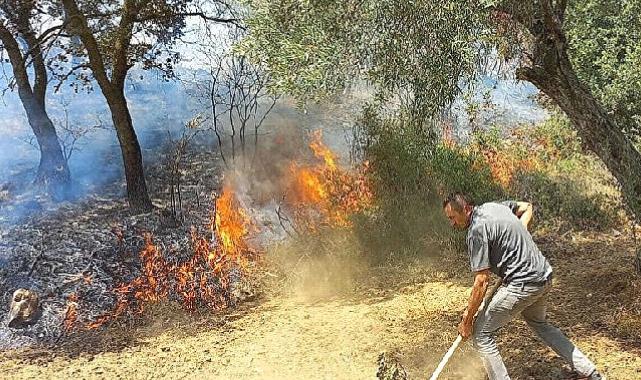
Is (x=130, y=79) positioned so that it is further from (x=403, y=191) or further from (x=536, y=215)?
(x=536, y=215)

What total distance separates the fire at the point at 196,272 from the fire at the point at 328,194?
1092mm

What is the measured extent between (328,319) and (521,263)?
3.34 meters

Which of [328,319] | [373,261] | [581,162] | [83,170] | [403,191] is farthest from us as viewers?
[581,162]

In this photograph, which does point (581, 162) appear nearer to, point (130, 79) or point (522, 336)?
point (522, 336)

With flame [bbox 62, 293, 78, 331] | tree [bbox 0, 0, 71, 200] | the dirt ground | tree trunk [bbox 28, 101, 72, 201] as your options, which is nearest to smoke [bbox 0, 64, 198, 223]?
tree trunk [bbox 28, 101, 72, 201]

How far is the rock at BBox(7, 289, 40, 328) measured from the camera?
6.98 m

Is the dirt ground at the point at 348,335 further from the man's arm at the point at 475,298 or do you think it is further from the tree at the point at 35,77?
the tree at the point at 35,77

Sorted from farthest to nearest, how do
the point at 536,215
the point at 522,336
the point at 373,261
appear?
the point at 536,215 < the point at 373,261 < the point at 522,336

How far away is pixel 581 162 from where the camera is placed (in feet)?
40.4

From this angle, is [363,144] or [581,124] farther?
[363,144]

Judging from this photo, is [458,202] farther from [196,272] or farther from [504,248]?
[196,272]

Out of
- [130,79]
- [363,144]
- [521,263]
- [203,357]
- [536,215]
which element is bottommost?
[203,357]

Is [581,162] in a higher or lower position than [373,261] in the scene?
higher

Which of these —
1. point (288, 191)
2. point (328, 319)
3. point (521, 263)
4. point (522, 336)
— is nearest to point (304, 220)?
point (288, 191)
